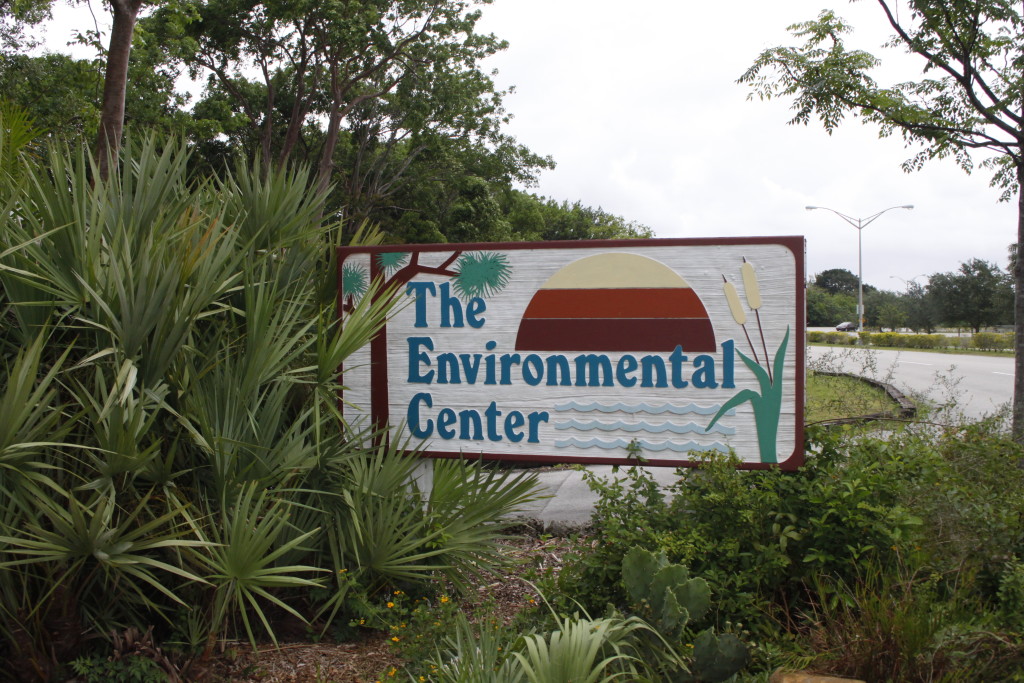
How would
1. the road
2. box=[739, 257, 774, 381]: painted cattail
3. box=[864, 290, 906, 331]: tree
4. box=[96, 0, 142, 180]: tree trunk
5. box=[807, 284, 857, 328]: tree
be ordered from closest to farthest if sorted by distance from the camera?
1. box=[739, 257, 774, 381]: painted cattail
2. box=[96, 0, 142, 180]: tree trunk
3. the road
4. box=[864, 290, 906, 331]: tree
5. box=[807, 284, 857, 328]: tree

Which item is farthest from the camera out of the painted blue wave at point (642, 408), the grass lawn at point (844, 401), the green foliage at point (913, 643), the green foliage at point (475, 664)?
the grass lawn at point (844, 401)

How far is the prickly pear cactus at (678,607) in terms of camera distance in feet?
10.4

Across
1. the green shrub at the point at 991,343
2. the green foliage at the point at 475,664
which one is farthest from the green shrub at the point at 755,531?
the green shrub at the point at 991,343

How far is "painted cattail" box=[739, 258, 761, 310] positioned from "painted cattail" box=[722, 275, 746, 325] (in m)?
0.05

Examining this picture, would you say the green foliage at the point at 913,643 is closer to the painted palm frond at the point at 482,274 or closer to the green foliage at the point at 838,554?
the green foliage at the point at 838,554

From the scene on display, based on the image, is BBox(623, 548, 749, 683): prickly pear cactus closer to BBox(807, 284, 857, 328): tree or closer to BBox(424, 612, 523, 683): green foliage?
BBox(424, 612, 523, 683): green foliage

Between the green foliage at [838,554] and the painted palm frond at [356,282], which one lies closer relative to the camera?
the green foliage at [838,554]

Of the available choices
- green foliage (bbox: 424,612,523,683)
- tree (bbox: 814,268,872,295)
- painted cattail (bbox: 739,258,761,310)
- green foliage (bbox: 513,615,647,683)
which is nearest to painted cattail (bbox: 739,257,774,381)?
painted cattail (bbox: 739,258,761,310)

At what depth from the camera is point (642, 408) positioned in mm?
4680

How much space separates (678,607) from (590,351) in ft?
6.10

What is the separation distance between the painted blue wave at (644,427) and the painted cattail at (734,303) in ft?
1.98

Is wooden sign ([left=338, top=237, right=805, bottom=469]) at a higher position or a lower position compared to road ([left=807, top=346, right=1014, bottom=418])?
higher

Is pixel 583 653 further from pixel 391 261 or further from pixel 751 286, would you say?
pixel 391 261

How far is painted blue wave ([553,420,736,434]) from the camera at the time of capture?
4.58 meters
